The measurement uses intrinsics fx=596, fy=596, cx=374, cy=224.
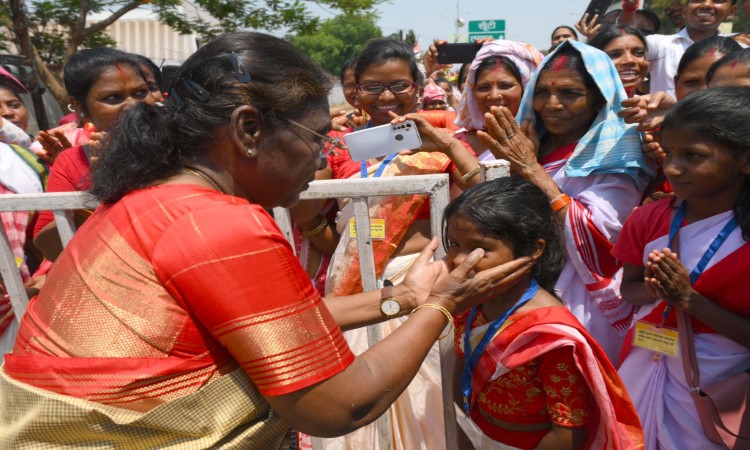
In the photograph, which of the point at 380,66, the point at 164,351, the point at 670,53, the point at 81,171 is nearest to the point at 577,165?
the point at 380,66

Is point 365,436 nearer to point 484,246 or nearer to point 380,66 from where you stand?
point 484,246

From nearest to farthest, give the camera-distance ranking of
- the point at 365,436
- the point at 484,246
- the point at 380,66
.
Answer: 1. the point at 484,246
2. the point at 365,436
3. the point at 380,66

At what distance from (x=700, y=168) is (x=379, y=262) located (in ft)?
4.17

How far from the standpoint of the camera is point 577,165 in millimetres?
2535

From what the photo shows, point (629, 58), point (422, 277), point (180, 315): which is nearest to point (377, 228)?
point (422, 277)

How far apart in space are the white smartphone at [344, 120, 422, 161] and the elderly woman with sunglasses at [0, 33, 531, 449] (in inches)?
32.3

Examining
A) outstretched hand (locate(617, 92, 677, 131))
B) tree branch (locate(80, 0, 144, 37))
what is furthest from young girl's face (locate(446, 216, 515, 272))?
tree branch (locate(80, 0, 144, 37))

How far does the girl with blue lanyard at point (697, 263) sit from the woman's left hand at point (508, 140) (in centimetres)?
54

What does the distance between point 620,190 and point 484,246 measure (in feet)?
3.06

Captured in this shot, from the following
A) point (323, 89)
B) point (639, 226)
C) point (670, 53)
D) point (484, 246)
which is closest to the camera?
point (323, 89)

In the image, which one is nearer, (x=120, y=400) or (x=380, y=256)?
(x=120, y=400)

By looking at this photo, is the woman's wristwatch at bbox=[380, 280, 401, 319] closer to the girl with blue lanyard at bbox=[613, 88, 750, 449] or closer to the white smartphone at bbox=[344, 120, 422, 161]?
the white smartphone at bbox=[344, 120, 422, 161]

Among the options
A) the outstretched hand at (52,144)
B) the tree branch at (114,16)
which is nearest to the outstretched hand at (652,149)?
the outstretched hand at (52,144)

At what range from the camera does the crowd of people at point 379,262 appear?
1.24 meters
